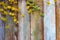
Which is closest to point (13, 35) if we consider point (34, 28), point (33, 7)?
point (34, 28)

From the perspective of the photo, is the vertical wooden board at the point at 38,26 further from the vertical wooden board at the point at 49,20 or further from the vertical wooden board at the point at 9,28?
the vertical wooden board at the point at 9,28

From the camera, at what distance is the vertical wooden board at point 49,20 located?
92.4 inches

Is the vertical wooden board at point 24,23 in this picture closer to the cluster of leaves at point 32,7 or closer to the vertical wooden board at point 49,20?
the cluster of leaves at point 32,7

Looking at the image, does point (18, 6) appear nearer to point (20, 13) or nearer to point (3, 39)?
point (20, 13)

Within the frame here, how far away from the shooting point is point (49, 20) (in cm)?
236

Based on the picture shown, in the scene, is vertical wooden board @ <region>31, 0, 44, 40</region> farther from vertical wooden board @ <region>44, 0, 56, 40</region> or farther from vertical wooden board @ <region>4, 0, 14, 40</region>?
vertical wooden board @ <region>4, 0, 14, 40</region>

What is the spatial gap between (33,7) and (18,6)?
20 centimetres

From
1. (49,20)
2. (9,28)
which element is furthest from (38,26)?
(9,28)

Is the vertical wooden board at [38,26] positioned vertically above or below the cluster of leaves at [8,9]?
below

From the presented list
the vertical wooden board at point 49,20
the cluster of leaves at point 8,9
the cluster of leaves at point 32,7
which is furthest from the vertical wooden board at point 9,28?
the vertical wooden board at point 49,20

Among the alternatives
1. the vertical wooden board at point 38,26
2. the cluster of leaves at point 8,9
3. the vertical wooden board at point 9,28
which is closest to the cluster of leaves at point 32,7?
the vertical wooden board at point 38,26

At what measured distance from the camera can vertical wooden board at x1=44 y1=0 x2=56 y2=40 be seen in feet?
7.70

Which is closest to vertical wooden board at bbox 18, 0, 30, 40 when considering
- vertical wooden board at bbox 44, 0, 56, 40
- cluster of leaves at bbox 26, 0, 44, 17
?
cluster of leaves at bbox 26, 0, 44, 17

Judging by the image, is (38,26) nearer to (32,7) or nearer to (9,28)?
(32,7)
